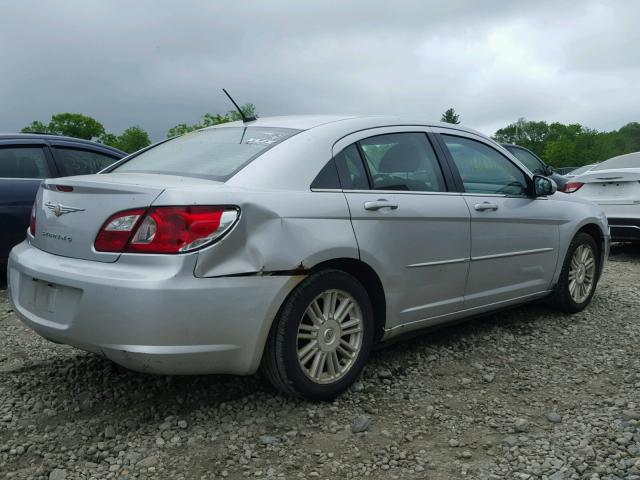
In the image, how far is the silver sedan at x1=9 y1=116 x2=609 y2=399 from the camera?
2.91 metres

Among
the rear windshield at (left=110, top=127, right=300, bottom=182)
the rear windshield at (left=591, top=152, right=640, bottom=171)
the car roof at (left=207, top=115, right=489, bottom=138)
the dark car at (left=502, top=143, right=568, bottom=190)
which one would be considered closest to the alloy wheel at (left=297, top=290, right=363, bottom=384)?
the rear windshield at (left=110, top=127, right=300, bottom=182)

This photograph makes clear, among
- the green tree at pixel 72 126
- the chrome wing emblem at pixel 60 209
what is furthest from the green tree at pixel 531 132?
the chrome wing emblem at pixel 60 209

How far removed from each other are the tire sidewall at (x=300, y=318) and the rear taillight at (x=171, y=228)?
1.73 ft

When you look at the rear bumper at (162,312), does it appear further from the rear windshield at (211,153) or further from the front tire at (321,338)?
the rear windshield at (211,153)

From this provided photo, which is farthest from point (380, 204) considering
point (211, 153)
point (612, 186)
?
point (612, 186)

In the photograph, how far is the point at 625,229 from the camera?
27.0 feet

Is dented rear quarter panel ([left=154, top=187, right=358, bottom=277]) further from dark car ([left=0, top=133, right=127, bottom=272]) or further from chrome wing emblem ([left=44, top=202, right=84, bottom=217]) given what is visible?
dark car ([left=0, top=133, right=127, bottom=272])

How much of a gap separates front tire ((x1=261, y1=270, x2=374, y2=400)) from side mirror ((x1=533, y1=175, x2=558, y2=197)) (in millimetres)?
1968

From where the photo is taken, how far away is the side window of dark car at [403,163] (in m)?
3.79

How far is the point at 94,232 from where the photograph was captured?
3074mm

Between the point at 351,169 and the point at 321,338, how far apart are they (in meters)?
0.93

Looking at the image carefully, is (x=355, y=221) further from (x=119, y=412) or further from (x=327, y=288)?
(x=119, y=412)

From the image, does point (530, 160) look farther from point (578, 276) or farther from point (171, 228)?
point (171, 228)

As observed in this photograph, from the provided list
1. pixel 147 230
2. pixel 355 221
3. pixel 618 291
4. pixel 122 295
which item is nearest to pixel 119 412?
pixel 122 295
